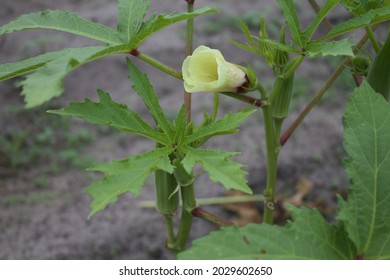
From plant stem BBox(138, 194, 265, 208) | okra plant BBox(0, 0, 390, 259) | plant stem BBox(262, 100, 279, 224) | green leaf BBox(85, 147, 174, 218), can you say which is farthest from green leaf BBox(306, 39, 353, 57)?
plant stem BBox(138, 194, 265, 208)

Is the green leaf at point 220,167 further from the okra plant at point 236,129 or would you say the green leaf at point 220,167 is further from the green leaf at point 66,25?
the green leaf at point 66,25

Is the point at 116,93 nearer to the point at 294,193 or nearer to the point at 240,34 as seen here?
the point at 240,34

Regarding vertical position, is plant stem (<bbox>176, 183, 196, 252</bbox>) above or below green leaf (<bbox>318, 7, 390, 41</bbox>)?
below

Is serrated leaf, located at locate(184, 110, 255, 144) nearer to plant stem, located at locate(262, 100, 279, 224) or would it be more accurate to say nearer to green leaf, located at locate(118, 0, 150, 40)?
plant stem, located at locate(262, 100, 279, 224)

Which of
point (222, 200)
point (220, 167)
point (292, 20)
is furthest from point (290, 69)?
point (222, 200)

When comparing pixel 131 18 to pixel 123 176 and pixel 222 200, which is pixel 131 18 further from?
pixel 222 200
